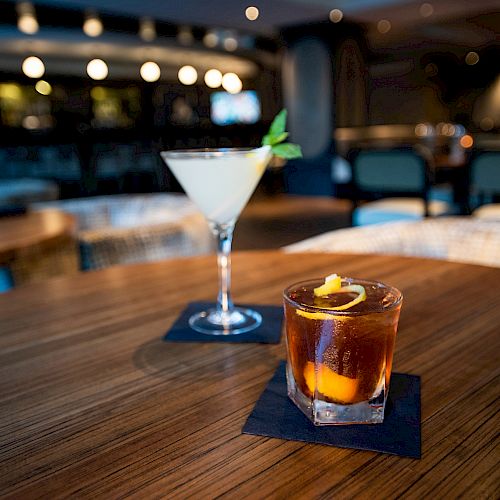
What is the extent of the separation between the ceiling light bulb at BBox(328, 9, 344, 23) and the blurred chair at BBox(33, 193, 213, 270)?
18.6ft

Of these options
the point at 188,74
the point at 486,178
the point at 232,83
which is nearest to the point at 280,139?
the point at 486,178

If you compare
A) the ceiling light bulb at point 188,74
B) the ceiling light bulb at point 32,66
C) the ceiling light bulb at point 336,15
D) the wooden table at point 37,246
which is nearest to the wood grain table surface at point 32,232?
the wooden table at point 37,246

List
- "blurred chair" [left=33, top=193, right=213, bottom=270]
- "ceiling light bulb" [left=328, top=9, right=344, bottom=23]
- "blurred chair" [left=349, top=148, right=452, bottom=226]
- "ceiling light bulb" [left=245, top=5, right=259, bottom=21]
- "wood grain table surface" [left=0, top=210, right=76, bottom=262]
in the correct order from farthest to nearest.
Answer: "ceiling light bulb" [left=328, top=9, right=344, bottom=23] < "ceiling light bulb" [left=245, top=5, right=259, bottom=21] < "blurred chair" [left=349, top=148, right=452, bottom=226] < "blurred chair" [left=33, top=193, right=213, bottom=270] < "wood grain table surface" [left=0, top=210, right=76, bottom=262]

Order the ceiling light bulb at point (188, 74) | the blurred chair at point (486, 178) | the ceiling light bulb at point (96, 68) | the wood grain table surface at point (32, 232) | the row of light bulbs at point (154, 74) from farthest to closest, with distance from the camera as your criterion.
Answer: the ceiling light bulb at point (188, 74) → the ceiling light bulb at point (96, 68) → the row of light bulbs at point (154, 74) → the blurred chair at point (486, 178) → the wood grain table surface at point (32, 232)

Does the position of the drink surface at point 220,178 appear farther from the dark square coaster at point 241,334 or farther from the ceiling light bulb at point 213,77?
the ceiling light bulb at point 213,77

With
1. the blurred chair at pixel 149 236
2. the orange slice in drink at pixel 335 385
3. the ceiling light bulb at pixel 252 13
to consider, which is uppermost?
the ceiling light bulb at pixel 252 13

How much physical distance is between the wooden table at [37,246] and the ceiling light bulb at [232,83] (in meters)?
10.4

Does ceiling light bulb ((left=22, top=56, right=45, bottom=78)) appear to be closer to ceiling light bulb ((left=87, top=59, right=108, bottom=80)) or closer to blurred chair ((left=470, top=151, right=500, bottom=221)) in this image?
ceiling light bulb ((left=87, top=59, right=108, bottom=80))

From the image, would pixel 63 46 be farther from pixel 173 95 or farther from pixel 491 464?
pixel 491 464

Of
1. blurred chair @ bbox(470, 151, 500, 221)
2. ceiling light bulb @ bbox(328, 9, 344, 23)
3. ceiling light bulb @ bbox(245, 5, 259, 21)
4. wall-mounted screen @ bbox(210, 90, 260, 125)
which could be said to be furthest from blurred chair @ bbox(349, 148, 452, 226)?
wall-mounted screen @ bbox(210, 90, 260, 125)

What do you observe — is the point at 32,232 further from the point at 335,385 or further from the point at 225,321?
the point at 335,385

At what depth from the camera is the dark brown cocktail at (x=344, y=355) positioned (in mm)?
519

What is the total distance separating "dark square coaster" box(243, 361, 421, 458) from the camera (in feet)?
1.62

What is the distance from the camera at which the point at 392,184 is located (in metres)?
3.99
